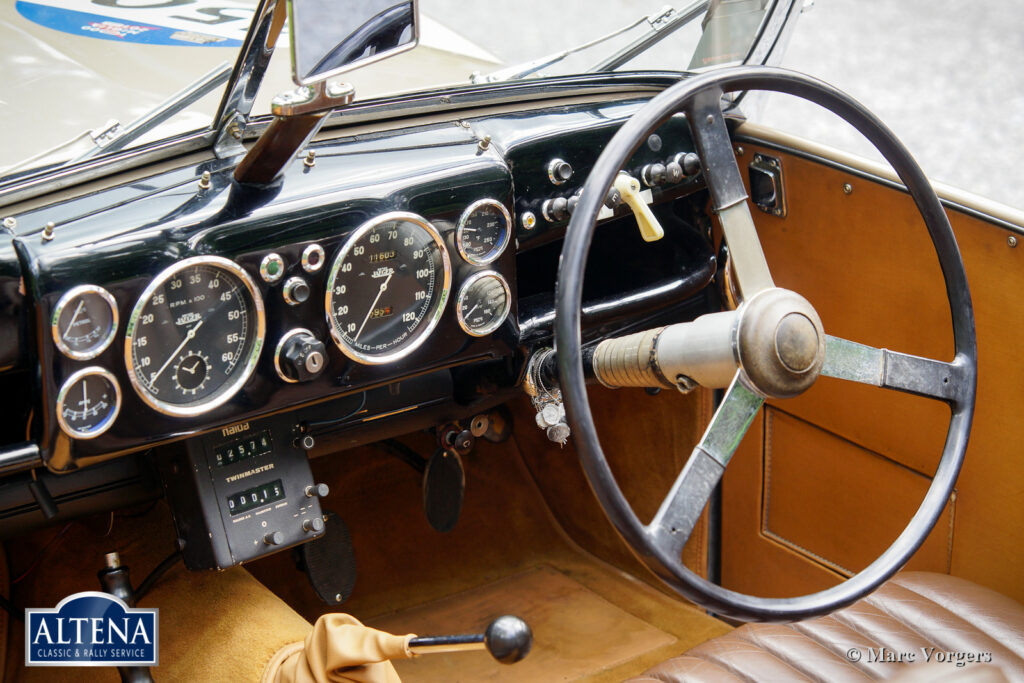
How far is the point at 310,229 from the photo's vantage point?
1456 mm

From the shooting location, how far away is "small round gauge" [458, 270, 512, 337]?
5.34ft

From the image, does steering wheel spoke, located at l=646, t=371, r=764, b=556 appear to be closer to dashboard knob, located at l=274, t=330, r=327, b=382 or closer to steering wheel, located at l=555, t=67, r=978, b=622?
steering wheel, located at l=555, t=67, r=978, b=622

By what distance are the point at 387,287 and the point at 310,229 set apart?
0.16 meters

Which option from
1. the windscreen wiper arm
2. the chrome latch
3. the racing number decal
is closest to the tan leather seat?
the chrome latch

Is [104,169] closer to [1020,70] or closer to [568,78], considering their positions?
[568,78]

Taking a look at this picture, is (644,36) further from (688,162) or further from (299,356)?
(299,356)

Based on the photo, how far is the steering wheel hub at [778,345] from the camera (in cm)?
125

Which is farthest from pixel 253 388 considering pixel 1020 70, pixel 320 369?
pixel 1020 70

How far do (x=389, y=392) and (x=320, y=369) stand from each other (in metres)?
0.37

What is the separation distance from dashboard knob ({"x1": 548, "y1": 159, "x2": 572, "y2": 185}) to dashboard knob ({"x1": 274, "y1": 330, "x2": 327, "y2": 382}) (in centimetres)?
52

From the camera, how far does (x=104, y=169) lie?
1448 mm

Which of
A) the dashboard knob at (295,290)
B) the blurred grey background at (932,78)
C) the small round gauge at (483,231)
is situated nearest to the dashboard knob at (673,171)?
the small round gauge at (483,231)

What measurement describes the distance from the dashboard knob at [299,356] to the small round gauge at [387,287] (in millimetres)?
44

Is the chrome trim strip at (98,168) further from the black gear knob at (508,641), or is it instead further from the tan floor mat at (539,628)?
the tan floor mat at (539,628)
